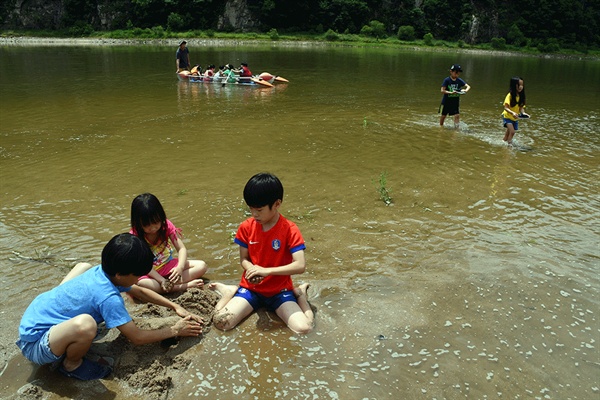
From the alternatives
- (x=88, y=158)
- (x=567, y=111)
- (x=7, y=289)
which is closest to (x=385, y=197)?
(x=7, y=289)

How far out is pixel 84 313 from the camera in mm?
3154

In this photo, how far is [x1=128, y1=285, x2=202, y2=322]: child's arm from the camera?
12.6 ft

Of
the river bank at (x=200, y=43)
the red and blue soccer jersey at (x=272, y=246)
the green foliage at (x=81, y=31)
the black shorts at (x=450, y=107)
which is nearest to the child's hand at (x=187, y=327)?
the red and blue soccer jersey at (x=272, y=246)

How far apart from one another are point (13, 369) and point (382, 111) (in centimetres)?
1139

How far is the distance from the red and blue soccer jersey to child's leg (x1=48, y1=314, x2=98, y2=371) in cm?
135

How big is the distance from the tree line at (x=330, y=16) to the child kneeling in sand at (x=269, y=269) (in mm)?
58487

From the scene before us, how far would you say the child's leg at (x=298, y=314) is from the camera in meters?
3.76

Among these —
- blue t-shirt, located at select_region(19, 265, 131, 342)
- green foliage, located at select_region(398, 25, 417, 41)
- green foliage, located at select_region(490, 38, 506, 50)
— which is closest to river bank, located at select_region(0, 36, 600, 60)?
green foliage, located at select_region(490, 38, 506, 50)

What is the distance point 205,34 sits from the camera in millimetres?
56125

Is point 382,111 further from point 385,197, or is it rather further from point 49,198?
point 49,198

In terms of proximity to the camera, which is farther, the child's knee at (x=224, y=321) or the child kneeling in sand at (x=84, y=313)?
the child's knee at (x=224, y=321)

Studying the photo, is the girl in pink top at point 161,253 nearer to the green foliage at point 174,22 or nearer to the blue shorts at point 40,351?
the blue shorts at point 40,351

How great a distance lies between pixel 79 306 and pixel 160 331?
0.62m

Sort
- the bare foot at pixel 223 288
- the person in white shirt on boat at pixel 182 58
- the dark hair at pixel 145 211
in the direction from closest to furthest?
the dark hair at pixel 145 211, the bare foot at pixel 223 288, the person in white shirt on boat at pixel 182 58
